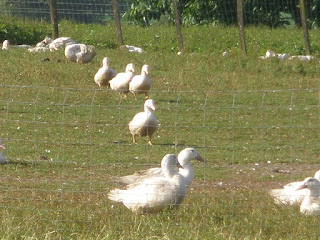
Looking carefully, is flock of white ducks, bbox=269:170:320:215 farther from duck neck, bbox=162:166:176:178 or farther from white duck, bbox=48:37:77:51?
white duck, bbox=48:37:77:51

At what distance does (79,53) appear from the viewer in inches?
580

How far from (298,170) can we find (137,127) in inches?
88.3

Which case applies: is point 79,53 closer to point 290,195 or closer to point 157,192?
point 290,195

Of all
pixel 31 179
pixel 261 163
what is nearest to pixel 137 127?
pixel 261 163

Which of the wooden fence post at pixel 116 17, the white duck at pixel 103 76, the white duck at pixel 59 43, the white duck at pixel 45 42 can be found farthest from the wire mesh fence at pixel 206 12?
the white duck at pixel 103 76

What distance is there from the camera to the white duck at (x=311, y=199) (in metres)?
6.02

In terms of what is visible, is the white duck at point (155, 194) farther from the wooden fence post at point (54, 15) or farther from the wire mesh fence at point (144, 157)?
the wooden fence post at point (54, 15)

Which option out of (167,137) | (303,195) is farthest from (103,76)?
(303,195)

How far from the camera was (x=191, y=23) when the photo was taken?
2361 cm

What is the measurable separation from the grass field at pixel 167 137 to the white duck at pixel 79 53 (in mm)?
449

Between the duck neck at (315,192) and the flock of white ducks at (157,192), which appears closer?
the flock of white ducks at (157,192)

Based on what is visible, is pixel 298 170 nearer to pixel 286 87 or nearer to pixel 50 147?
pixel 50 147

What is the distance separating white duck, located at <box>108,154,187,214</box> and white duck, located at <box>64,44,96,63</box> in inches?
352

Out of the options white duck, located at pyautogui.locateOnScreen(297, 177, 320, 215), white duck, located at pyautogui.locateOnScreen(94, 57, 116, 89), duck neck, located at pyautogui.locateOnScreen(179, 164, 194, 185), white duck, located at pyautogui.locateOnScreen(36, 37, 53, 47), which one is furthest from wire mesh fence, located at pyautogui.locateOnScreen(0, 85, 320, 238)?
white duck, located at pyautogui.locateOnScreen(36, 37, 53, 47)
